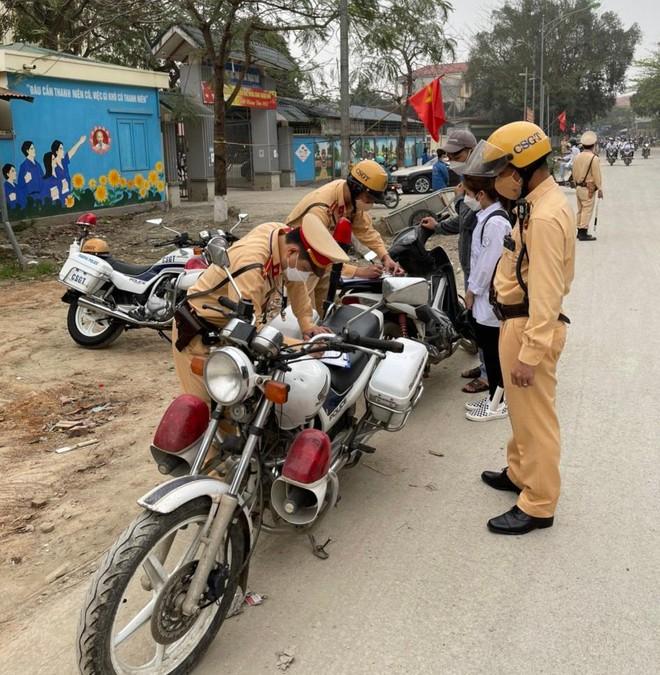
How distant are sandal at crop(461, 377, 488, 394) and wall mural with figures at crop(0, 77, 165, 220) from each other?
11.4 meters

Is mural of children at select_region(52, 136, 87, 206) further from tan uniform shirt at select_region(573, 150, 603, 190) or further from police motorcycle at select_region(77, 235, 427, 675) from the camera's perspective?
police motorcycle at select_region(77, 235, 427, 675)

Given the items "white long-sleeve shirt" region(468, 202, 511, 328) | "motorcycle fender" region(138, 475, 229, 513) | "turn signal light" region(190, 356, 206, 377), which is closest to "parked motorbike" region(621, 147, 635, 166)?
"white long-sleeve shirt" region(468, 202, 511, 328)

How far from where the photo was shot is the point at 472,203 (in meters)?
4.91

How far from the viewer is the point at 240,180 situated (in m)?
28.2

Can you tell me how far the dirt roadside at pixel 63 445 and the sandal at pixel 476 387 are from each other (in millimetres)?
2251

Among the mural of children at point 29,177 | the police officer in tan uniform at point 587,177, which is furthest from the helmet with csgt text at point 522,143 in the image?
the mural of children at point 29,177

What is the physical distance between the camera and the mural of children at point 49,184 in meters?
14.5

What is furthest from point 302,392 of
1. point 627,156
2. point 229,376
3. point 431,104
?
point 627,156

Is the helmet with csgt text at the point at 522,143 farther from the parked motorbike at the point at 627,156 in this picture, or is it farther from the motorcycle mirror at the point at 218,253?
the parked motorbike at the point at 627,156

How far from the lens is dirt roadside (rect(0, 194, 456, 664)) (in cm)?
318

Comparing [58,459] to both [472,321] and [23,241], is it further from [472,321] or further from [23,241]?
[23,241]

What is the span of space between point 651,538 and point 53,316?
21.2 ft

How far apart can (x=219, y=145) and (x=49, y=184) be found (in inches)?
142

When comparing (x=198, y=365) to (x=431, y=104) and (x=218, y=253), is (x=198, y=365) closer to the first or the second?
(x=218, y=253)
